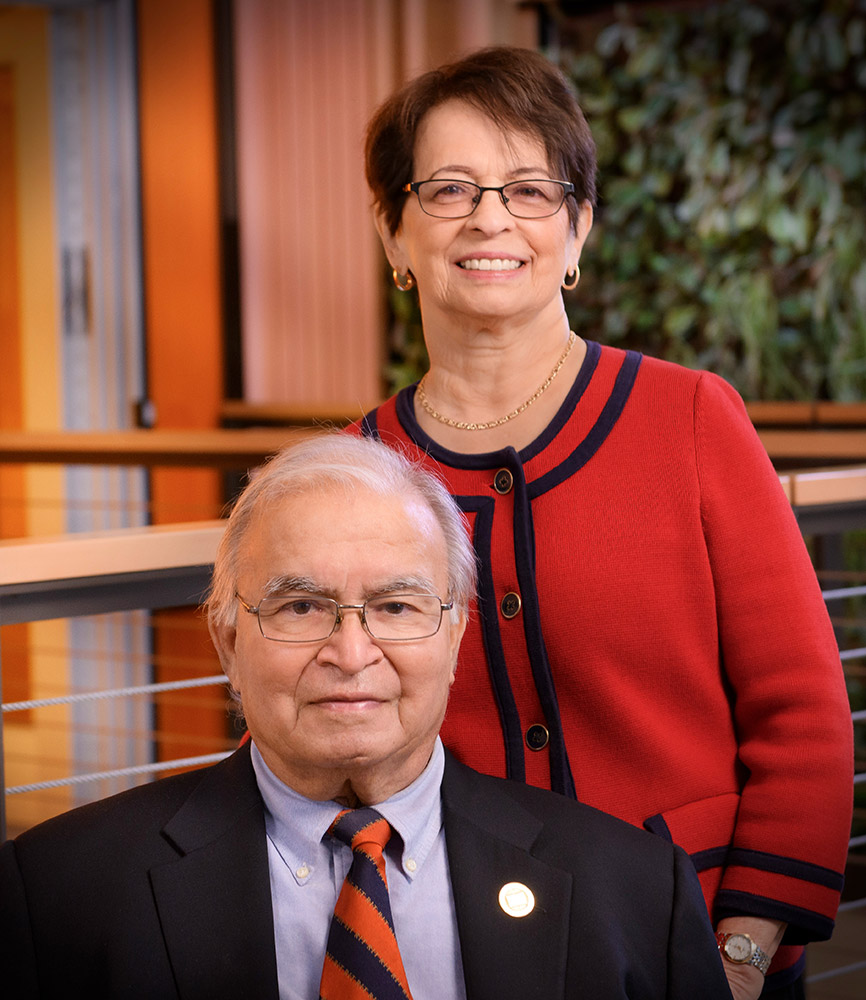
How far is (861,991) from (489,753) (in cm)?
252

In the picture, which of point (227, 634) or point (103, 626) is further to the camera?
point (103, 626)

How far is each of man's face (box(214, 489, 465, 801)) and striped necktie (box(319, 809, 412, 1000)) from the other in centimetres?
7

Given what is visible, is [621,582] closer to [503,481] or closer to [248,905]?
[503,481]

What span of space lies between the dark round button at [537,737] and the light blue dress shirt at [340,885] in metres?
0.16

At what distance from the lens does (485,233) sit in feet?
4.77

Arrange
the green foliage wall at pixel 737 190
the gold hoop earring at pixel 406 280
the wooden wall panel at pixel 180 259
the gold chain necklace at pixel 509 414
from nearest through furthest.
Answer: the gold chain necklace at pixel 509 414 < the gold hoop earring at pixel 406 280 < the green foliage wall at pixel 737 190 < the wooden wall panel at pixel 180 259

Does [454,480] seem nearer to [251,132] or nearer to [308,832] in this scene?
[308,832]

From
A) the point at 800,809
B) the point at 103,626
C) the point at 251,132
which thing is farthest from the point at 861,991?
the point at 251,132

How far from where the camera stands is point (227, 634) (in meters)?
1.37

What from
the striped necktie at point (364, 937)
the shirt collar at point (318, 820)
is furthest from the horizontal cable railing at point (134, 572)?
the striped necktie at point (364, 937)

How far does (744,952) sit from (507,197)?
2.97 feet

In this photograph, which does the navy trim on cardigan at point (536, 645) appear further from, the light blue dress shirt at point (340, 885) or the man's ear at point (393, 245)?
the man's ear at point (393, 245)

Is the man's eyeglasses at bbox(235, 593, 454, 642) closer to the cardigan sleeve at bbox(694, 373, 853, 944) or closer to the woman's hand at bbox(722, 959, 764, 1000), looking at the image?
the cardigan sleeve at bbox(694, 373, 853, 944)

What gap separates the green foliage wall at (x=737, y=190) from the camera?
439 centimetres
